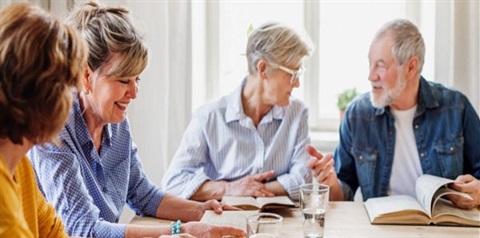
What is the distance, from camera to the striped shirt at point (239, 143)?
7.82 ft

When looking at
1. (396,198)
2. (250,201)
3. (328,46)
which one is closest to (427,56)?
(328,46)

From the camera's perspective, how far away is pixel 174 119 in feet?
9.83

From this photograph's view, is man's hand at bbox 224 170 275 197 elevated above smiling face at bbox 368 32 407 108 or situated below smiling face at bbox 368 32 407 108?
below

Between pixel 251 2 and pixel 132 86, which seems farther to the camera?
pixel 251 2

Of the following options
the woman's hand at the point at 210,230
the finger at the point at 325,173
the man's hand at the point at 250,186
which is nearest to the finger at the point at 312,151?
the finger at the point at 325,173

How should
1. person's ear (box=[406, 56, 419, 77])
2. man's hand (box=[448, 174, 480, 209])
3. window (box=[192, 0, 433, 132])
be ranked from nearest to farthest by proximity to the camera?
man's hand (box=[448, 174, 480, 209])
person's ear (box=[406, 56, 419, 77])
window (box=[192, 0, 433, 132])

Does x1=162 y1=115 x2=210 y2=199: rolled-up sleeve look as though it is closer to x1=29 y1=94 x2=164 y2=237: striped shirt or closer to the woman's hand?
x1=29 y1=94 x2=164 y2=237: striped shirt

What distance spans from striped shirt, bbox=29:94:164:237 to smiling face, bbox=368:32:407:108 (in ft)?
3.03

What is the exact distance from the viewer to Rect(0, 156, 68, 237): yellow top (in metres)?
1.14

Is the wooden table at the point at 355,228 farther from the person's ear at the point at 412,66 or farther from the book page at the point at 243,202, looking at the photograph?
the person's ear at the point at 412,66

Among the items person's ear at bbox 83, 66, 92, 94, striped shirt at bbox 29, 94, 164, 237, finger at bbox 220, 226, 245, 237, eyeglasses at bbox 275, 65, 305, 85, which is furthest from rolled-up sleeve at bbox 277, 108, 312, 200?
person's ear at bbox 83, 66, 92, 94

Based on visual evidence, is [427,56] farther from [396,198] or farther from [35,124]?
[35,124]

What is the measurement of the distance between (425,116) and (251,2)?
1150 mm

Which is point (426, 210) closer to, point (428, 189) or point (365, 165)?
point (428, 189)
